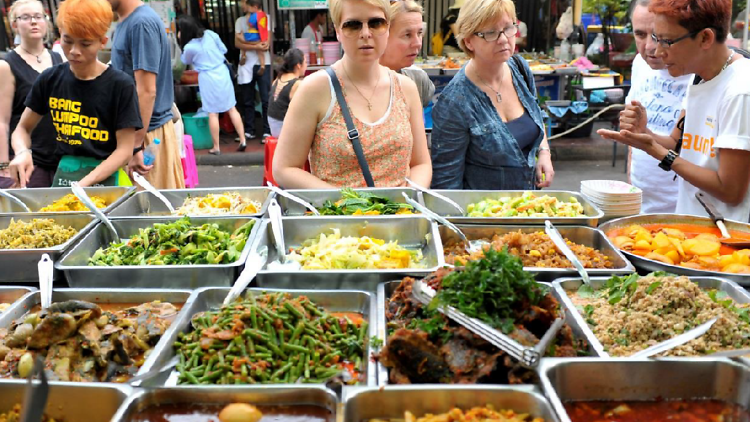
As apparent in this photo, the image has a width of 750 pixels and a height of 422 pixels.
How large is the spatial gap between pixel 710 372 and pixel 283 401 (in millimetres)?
1226

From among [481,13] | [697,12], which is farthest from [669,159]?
[481,13]

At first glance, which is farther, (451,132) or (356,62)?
(451,132)

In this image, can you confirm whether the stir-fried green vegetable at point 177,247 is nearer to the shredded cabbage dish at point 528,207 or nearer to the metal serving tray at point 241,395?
the metal serving tray at point 241,395

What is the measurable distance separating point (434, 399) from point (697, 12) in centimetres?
241

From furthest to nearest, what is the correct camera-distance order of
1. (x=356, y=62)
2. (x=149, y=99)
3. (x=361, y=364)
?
1. (x=149, y=99)
2. (x=356, y=62)
3. (x=361, y=364)

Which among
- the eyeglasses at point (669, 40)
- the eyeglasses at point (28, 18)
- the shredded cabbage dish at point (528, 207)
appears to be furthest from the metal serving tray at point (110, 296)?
the eyeglasses at point (28, 18)

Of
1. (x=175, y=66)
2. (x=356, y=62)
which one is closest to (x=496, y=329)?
(x=356, y=62)

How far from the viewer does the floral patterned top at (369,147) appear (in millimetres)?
3340

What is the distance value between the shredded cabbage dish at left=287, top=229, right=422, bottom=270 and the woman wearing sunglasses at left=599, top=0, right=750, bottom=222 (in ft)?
4.91

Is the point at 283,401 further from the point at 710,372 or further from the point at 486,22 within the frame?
the point at 486,22

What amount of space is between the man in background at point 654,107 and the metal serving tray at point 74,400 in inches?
136

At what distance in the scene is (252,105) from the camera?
11.5m

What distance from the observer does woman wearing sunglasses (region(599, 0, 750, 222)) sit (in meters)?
2.99

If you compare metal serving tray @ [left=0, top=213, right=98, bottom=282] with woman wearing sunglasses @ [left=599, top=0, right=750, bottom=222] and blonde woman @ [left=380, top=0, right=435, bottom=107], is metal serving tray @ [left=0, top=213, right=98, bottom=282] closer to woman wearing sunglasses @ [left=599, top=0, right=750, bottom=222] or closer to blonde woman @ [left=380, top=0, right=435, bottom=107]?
blonde woman @ [left=380, top=0, right=435, bottom=107]
